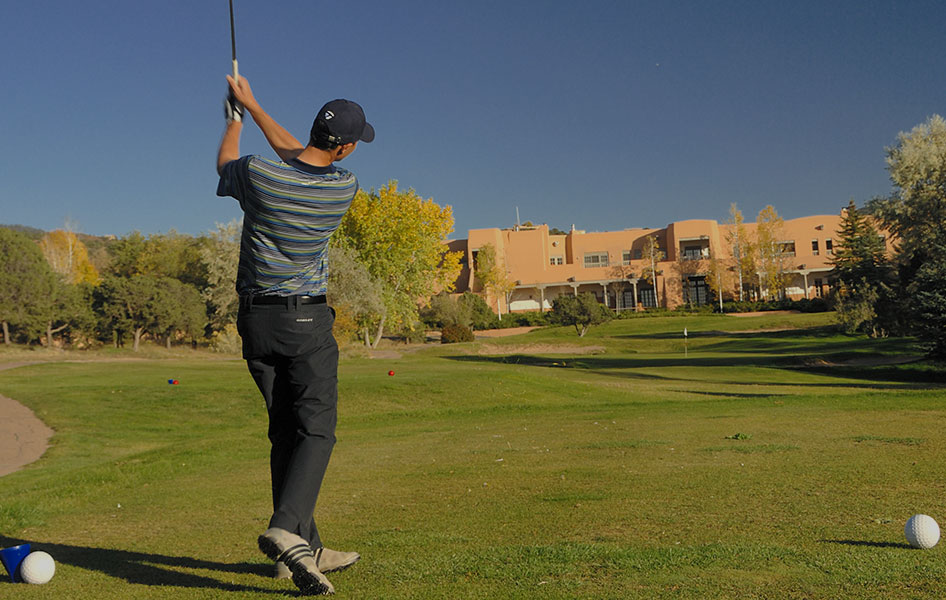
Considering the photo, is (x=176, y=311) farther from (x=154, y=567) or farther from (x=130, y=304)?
(x=154, y=567)

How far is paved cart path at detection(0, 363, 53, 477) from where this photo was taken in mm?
13385

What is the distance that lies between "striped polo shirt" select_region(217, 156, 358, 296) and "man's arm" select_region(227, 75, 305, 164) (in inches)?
11.9

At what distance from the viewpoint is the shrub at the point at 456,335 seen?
2499 inches

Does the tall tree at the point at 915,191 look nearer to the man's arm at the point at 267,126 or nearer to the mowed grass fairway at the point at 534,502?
the mowed grass fairway at the point at 534,502

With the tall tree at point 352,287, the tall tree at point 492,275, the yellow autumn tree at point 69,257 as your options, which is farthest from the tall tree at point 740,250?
the yellow autumn tree at point 69,257

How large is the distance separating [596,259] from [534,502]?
89566 millimetres

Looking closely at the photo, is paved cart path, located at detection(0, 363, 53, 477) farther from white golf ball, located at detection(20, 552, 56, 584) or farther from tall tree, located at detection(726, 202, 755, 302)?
tall tree, located at detection(726, 202, 755, 302)

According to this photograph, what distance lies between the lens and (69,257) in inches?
3374

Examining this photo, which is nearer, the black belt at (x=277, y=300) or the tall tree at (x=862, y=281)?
the black belt at (x=277, y=300)

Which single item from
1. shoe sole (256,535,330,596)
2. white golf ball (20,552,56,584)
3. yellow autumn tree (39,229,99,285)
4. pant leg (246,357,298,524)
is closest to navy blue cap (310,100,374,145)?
pant leg (246,357,298,524)

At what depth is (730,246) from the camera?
87.9 m

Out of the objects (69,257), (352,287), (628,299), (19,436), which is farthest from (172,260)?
(19,436)

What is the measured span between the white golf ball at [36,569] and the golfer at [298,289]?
3.99 ft

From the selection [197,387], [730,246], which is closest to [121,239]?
[730,246]
